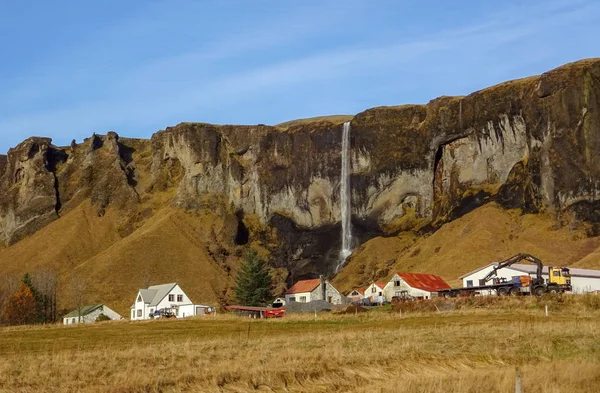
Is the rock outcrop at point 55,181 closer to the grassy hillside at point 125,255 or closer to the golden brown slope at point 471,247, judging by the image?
the grassy hillside at point 125,255

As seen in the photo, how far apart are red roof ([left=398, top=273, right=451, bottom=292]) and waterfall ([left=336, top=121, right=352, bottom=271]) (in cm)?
3449

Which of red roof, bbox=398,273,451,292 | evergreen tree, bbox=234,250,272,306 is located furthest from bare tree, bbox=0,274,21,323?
red roof, bbox=398,273,451,292

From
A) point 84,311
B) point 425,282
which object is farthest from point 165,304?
point 425,282

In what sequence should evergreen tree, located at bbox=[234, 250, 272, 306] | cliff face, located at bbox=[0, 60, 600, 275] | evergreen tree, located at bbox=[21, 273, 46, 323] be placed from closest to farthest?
evergreen tree, located at bbox=[21, 273, 46, 323]
evergreen tree, located at bbox=[234, 250, 272, 306]
cliff face, located at bbox=[0, 60, 600, 275]

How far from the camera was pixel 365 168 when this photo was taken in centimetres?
14988

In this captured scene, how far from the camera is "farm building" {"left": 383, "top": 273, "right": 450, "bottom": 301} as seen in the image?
3947 inches

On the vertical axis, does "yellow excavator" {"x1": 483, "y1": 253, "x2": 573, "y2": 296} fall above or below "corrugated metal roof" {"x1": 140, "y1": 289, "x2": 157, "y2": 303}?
below

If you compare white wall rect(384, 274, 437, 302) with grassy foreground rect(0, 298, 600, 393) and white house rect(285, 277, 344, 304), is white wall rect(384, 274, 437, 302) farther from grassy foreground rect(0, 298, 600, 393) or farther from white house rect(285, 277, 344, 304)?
grassy foreground rect(0, 298, 600, 393)

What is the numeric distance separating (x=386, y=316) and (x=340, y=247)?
8235 centimetres

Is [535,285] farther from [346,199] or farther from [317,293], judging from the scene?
[346,199]

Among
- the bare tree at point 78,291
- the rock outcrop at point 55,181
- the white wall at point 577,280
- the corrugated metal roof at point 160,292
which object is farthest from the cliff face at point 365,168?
the corrugated metal roof at point 160,292

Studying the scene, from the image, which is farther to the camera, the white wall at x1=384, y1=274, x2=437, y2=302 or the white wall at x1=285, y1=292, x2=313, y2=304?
the white wall at x1=285, y1=292, x2=313, y2=304

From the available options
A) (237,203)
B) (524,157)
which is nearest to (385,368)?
(524,157)

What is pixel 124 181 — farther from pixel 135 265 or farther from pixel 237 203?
pixel 135 265
